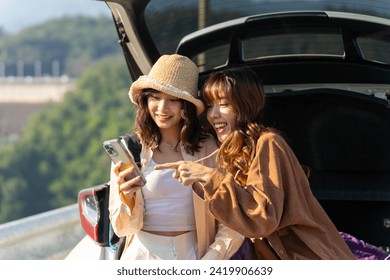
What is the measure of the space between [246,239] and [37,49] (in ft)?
418

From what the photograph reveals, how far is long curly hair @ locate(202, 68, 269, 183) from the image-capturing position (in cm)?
313

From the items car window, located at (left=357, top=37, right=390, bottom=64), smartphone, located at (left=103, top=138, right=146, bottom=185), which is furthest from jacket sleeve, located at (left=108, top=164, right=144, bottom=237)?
car window, located at (left=357, top=37, right=390, bottom=64)

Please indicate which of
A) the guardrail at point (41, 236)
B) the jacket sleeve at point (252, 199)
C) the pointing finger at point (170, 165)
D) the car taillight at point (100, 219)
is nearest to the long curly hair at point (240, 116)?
the jacket sleeve at point (252, 199)

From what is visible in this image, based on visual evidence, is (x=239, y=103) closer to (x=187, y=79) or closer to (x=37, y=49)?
(x=187, y=79)

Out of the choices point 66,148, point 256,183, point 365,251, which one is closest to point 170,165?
point 256,183

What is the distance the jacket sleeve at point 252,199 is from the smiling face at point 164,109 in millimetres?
369

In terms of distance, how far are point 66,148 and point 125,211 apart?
8014 cm

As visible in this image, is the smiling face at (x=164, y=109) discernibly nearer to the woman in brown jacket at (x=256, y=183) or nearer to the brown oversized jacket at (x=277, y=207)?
the woman in brown jacket at (x=256, y=183)

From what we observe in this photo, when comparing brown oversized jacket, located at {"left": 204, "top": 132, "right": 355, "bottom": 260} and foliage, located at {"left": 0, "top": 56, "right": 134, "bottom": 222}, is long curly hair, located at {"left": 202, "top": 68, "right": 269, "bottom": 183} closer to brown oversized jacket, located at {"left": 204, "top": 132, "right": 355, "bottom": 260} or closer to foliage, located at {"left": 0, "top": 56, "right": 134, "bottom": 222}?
brown oversized jacket, located at {"left": 204, "top": 132, "right": 355, "bottom": 260}

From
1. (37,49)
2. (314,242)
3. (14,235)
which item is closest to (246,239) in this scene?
(314,242)

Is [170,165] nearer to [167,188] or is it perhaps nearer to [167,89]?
[167,188]

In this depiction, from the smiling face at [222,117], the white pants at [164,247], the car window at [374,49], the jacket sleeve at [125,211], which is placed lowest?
the white pants at [164,247]

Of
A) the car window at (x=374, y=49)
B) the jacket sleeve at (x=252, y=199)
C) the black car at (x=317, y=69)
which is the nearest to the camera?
the jacket sleeve at (x=252, y=199)

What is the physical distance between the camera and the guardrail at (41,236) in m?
5.39
